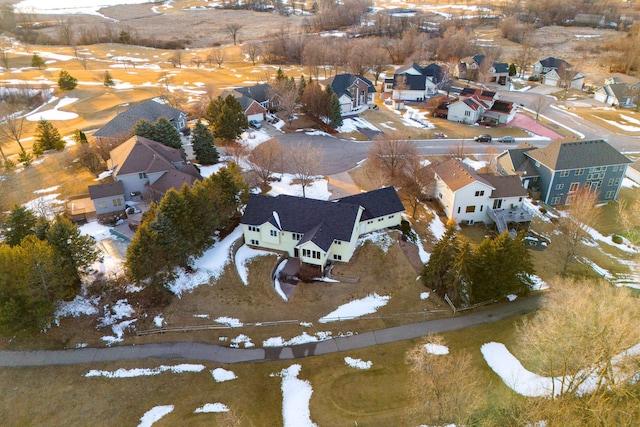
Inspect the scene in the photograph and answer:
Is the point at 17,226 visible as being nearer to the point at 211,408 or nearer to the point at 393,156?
the point at 211,408

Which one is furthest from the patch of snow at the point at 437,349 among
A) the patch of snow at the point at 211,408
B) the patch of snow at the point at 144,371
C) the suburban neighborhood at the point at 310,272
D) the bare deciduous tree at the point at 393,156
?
the bare deciduous tree at the point at 393,156

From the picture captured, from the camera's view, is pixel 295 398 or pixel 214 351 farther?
pixel 214 351

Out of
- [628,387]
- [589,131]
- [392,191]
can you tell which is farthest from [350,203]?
[589,131]

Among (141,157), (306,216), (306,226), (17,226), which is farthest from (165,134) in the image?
(306,226)

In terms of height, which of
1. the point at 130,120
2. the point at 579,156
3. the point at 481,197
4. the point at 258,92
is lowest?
the point at 481,197

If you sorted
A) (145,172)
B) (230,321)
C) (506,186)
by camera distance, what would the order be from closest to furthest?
1. (230,321)
2. (145,172)
3. (506,186)

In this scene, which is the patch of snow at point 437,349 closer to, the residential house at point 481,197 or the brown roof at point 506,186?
the residential house at point 481,197
